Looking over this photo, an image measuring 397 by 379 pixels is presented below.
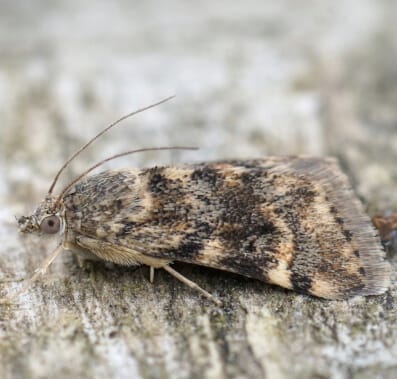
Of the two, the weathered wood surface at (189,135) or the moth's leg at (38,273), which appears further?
the moth's leg at (38,273)

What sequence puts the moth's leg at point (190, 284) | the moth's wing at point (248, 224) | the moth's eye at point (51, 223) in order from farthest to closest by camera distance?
the moth's eye at point (51, 223) → the moth's wing at point (248, 224) → the moth's leg at point (190, 284)

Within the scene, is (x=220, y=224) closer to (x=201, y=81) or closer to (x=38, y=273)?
(x=38, y=273)

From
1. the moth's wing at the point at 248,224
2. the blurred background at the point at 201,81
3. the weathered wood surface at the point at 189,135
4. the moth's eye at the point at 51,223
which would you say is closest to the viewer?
the weathered wood surface at the point at 189,135

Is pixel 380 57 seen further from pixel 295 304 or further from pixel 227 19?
pixel 295 304

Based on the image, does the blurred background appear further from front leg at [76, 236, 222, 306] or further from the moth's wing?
front leg at [76, 236, 222, 306]

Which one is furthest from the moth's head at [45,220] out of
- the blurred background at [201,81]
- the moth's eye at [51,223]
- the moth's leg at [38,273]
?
the blurred background at [201,81]

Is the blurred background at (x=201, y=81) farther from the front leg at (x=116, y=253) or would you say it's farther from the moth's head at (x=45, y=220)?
the front leg at (x=116, y=253)

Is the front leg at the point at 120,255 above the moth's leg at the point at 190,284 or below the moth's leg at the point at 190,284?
above
